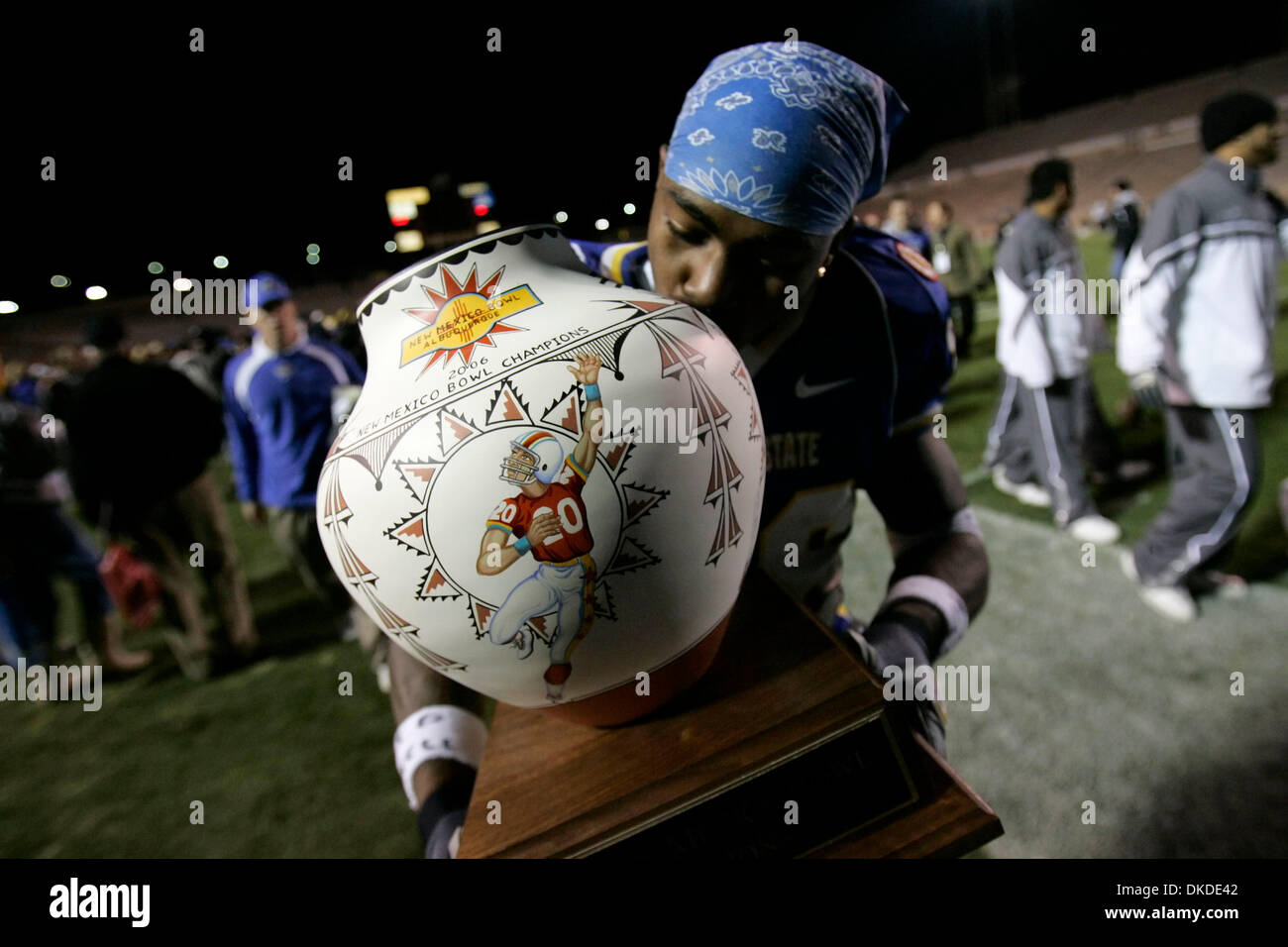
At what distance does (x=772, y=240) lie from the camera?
696 millimetres

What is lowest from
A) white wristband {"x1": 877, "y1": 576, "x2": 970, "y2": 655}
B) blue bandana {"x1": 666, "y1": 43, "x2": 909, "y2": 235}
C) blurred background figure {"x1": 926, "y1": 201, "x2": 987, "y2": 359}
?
white wristband {"x1": 877, "y1": 576, "x2": 970, "y2": 655}

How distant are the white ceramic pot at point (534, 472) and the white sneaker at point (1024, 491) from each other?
3372 mm

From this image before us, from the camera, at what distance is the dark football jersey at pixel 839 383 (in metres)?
0.93

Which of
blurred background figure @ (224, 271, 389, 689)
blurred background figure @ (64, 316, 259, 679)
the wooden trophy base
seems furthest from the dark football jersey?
blurred background figure @ (64, 316, 259, 679)

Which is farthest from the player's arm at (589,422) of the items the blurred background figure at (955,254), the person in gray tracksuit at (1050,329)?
the blurred background figure at (955,254)

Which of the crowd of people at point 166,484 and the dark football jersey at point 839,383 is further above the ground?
the dark football jersey at point 839,383

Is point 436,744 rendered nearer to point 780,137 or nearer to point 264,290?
point 780,137

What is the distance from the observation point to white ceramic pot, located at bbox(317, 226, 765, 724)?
54cm

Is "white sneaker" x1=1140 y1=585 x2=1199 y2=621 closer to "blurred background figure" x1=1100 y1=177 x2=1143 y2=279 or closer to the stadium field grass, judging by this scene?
the stadium field grass

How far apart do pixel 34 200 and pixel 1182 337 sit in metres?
2.96

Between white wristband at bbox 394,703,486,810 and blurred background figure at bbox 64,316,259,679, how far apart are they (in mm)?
2299

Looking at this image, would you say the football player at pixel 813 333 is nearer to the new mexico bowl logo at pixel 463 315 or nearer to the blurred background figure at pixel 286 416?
the new mexico bowl logo at pixel 463 315
